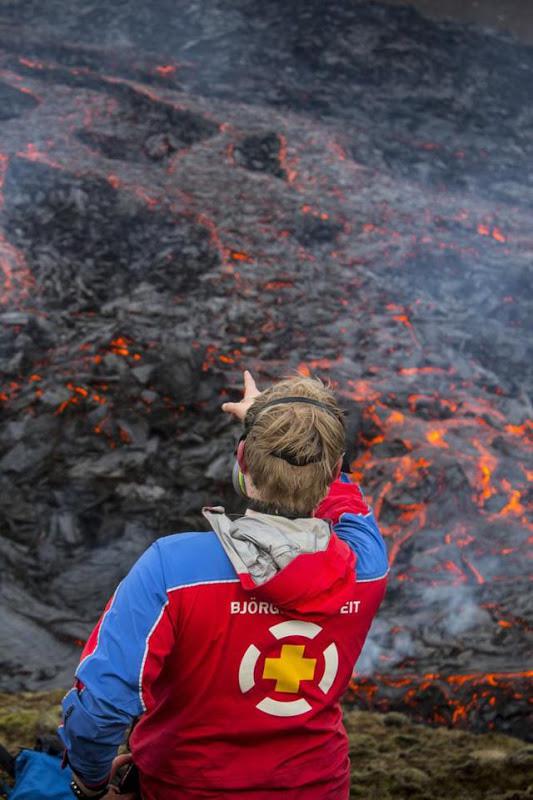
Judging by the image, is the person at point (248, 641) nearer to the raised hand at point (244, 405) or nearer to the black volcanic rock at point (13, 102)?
the raised hand at point (244, 405)

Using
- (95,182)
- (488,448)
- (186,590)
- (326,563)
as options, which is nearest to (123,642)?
(186,590)

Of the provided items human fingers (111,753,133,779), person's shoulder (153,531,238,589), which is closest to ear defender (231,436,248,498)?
person's shoulder (153,531,238,589)

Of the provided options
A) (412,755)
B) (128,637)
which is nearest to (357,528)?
(128,637)

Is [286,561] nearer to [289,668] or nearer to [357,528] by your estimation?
[289,668]

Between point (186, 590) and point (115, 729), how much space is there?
0.38 m

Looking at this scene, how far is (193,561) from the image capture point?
5.58ft

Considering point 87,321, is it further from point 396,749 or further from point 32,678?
point 396,749

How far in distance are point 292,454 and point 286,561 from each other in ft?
0.80

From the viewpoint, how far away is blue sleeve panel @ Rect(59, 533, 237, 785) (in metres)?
1.67

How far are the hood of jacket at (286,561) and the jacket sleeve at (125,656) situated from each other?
0.62 feet

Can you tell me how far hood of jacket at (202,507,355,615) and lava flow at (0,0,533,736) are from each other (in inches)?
129

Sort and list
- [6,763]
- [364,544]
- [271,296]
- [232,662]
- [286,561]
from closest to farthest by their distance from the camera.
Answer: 1. [286,561]
2. [232,662]
3. [364,544]
4. [6,763]
5. [271,296]

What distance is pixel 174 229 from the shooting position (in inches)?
333

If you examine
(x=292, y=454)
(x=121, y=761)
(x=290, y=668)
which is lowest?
(x=121, y=761)
